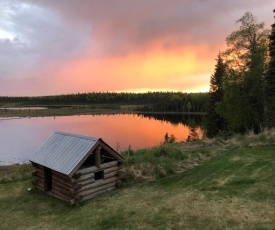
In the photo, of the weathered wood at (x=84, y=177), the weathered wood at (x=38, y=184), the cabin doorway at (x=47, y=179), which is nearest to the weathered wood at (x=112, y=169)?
the weathered wood at (x=84, y=177)

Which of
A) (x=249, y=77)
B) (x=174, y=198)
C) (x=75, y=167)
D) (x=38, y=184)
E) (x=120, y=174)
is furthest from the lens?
(x=249, y=77)

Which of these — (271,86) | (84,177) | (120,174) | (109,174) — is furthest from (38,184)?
(271,86)

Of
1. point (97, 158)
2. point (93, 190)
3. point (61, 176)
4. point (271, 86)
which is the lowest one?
point (93, 190)

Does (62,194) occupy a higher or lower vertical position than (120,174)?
lower

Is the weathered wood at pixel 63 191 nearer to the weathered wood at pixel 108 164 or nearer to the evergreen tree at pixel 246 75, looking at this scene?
the weathered wood at pixel 108 164

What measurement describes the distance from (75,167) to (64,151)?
2.14 m

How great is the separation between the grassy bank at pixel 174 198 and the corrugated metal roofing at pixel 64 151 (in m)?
1.87

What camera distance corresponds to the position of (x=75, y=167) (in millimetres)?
13750

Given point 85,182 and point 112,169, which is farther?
point 112,169

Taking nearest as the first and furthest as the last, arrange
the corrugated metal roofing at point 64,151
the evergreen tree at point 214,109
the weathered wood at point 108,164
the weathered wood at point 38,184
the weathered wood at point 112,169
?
the corrugated metal roofing at point 64,151 < the weathered wood at point 108,164 < the weathered wood at point 112,169 < the weathered wood at point 38,184 < the evergreen tree at point 214,109

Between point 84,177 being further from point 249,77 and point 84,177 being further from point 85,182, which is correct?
point 249,77

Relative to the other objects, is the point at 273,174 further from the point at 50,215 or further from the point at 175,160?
the point at 50,215

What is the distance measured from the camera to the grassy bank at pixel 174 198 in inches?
397

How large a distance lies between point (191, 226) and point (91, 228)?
3.75 m
